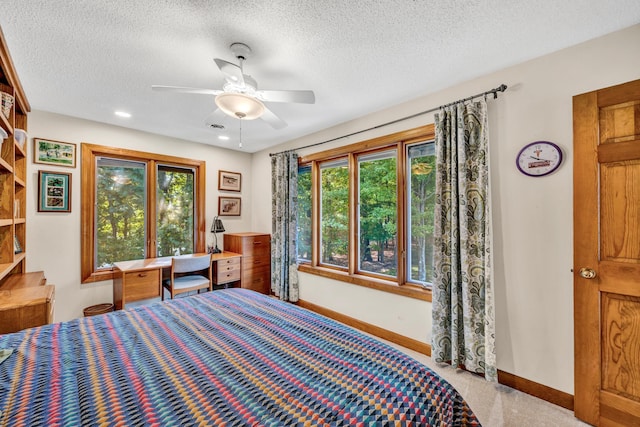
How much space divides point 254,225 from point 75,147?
2560 mm

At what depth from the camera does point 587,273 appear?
5.51ft

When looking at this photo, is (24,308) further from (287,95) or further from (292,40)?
(292,40)

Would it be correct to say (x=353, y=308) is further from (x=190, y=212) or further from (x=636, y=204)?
(x=190, y=212)

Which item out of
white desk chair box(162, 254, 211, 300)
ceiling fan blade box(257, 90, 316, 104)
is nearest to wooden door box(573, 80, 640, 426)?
ceiling fan blade box(257, 90, 316, 104)

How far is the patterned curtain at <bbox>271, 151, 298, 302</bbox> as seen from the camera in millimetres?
3846

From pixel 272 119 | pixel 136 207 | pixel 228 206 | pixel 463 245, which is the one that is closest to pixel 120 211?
pixel 136 207

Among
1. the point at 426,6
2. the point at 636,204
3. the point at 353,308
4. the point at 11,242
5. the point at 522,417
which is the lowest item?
the point at 522,417

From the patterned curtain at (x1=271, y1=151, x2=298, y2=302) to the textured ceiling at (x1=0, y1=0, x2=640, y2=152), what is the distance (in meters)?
1.54

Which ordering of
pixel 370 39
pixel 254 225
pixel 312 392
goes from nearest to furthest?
1. pixel 312 392
2. pixel 370 39
3. pixel 254 225

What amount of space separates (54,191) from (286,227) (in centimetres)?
269

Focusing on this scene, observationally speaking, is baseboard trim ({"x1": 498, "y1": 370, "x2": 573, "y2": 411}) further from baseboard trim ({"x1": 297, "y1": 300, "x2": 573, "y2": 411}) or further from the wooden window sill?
the wooden window sill

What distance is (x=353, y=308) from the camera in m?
3.18

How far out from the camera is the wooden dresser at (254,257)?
4016 mm

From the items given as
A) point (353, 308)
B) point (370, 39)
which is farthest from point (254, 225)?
point (370, 39)
